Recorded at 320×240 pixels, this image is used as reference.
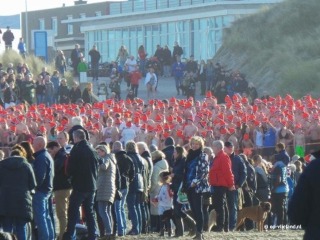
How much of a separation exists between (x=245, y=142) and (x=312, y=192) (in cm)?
1831

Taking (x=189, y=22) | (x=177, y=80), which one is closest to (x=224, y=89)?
(x=177, y=80)

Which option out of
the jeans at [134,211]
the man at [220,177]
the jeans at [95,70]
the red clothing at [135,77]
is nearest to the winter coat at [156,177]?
the jeans at [134,211]

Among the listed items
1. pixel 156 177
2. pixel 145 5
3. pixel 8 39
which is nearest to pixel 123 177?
pixel 156 177

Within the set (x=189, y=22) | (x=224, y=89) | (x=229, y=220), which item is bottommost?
(x=229, y=220)

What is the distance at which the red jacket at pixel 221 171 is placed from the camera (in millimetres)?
20734

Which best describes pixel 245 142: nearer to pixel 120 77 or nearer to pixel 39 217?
pixel 39 217

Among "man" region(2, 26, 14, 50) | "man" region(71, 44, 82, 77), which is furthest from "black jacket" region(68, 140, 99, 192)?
"man" region(2, 26, 14, 50)

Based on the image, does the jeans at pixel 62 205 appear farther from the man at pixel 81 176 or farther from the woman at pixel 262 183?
the woman at pixel 262 183

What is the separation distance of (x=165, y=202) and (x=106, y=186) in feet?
7.89

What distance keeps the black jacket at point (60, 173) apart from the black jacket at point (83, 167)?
0.42 metres

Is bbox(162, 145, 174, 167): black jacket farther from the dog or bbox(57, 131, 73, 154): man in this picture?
bbox(57, 131, 73, 154): man

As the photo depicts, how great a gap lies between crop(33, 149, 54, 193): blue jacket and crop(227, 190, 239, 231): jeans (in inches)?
195

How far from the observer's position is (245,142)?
96.6ft

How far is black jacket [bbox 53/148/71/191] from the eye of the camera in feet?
59.8
